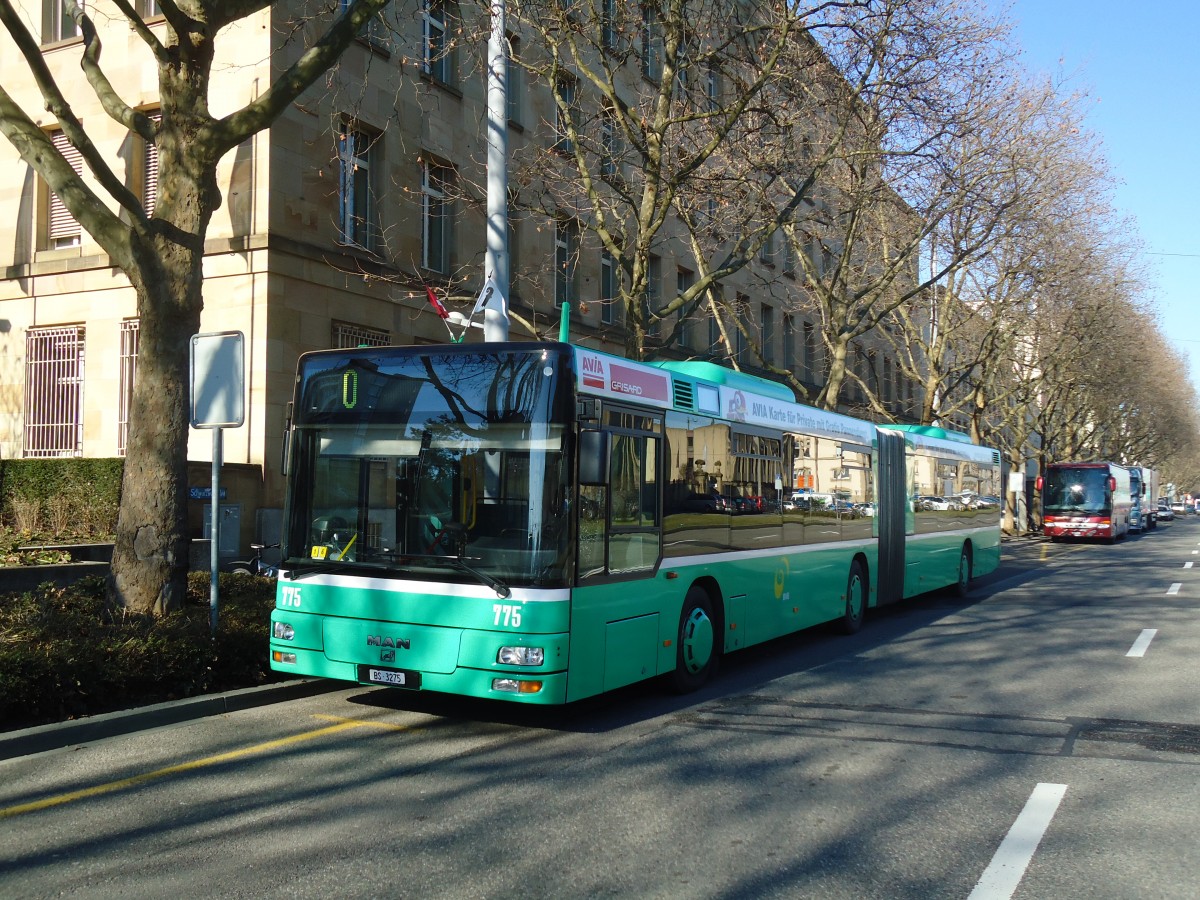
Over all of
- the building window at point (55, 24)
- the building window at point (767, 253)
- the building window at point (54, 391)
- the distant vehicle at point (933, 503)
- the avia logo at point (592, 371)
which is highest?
the building window at point (55, 24)

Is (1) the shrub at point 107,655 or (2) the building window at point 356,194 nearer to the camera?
(1) the shrub at point 107,655

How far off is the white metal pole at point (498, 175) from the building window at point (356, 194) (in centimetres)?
659

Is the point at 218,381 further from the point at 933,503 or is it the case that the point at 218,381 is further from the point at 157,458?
the point at 933,503

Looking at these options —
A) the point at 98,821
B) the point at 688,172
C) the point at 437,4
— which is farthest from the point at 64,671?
the point at 437,4

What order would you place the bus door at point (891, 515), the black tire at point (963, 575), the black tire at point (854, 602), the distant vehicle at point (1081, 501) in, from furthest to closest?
the distant vehicle at point (1081, 501)
the black tire at point (963, 575)
the bus door at point (891, 515)
the black tire at point (854, 602)

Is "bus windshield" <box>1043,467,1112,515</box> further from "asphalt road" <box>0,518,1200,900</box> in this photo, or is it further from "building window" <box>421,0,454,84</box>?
"asphalt road" <box>0,518,1200,900</box>

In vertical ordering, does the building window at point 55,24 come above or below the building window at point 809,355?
above

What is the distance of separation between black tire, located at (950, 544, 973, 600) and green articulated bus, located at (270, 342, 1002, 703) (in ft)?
34.5

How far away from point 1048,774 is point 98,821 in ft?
17.8

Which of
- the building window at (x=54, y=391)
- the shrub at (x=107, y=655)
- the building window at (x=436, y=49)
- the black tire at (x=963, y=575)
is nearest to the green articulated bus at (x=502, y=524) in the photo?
the shrub at (x=107, y=655)

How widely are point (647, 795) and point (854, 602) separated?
8248 millimetres

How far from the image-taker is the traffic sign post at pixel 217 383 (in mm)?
9820

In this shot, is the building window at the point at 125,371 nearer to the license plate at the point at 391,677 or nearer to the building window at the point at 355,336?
the building window at the point at 355,336

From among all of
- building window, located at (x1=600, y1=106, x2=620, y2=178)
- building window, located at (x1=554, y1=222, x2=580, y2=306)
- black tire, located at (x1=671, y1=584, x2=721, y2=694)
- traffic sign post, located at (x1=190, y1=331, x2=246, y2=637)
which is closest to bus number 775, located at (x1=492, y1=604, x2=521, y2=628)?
black tire, located at (x1=671, y1=584, x2=721, y2=694)
